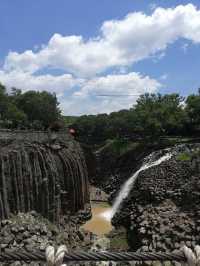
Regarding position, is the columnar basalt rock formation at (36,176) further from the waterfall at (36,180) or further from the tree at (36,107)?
the tree at (36,107)

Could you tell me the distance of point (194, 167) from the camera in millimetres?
39156

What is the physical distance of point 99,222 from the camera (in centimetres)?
3525

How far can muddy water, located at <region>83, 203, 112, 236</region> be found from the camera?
32144 millimetres

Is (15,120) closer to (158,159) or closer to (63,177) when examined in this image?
(158,159)

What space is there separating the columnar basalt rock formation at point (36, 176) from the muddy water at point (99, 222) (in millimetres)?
1856

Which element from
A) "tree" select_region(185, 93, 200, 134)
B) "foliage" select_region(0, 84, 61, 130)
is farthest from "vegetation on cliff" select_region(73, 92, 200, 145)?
"foliage" select_region(0, 84, 61, 130)

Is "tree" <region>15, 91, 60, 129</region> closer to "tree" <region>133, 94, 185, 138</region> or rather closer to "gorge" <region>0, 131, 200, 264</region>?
"tree" <region>133, 94, 185, 138</region>

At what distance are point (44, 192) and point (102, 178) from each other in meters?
25.9

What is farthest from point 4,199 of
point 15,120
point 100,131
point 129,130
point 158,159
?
point 100,131

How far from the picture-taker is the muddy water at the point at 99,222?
32144 mm

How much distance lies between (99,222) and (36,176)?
33.8 ft

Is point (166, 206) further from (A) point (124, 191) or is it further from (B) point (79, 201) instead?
(A) point (124, 191)

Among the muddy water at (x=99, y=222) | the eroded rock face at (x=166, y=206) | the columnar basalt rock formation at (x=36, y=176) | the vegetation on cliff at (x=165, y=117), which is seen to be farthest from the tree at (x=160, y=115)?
the columnar basalt rock formation at (x=36, y=176)

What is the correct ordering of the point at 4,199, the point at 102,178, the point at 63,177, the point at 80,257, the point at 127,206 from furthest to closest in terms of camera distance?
the point at 102,178, the point at 127,206, the point at 63,177, the point at 4,199, the point at 80,257
